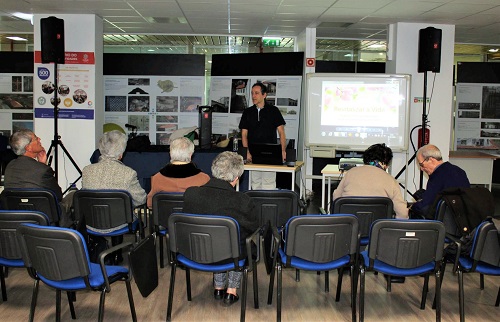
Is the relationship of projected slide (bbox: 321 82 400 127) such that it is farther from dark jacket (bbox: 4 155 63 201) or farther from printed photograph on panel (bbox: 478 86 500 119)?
dark jacket (bbox: 4 155 63 201)

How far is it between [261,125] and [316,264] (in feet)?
12.1

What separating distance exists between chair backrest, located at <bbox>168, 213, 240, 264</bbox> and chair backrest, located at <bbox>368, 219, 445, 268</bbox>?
91cm

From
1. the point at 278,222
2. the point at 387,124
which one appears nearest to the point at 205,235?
the point at 278,222

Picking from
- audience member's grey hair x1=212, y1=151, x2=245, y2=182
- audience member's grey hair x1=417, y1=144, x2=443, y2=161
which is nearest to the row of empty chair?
audience member's grey hair x1=212, y1=151, x2=245, y2=182

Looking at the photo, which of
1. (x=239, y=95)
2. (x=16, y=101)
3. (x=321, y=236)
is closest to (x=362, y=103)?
(x=239, y=95)

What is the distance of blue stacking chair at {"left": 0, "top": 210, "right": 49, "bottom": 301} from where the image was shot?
11.1 ft

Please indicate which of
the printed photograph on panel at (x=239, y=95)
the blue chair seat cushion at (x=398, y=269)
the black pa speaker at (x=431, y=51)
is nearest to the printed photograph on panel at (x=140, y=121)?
the printed photograph on panel at (x=239, y=95)

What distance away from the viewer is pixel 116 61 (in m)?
9.74

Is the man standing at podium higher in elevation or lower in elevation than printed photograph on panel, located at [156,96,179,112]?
lower

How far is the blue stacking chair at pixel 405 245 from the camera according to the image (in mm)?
3365

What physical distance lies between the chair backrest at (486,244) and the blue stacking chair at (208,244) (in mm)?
1470

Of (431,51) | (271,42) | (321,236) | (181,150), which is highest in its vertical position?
(271,42)

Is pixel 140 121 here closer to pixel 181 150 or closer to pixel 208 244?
pixel 181 150

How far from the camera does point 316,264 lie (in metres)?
3.57
